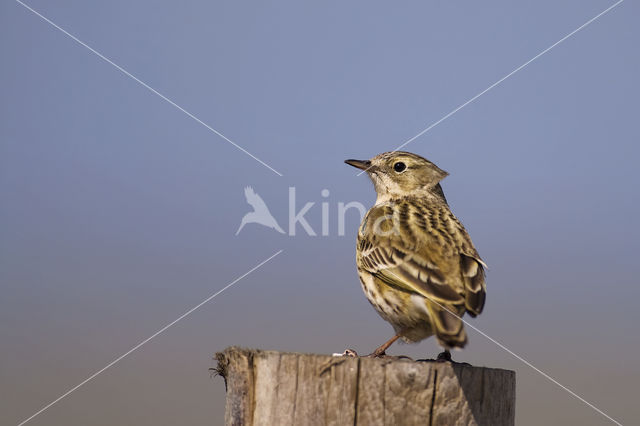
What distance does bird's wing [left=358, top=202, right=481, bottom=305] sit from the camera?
6.28 m

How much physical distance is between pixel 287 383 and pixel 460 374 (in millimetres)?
1299

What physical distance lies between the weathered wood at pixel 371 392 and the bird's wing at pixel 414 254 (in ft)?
4.11

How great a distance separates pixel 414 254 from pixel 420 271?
36cm

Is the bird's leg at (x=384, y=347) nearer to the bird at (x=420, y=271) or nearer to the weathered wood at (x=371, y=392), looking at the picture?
the bird at (x=420, y=271)

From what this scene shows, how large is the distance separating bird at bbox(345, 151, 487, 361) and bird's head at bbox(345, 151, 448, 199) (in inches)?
16.2

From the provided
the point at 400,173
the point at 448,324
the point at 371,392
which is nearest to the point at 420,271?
the point at 448,324

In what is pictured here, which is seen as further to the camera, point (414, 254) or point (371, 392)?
point (414, 254)

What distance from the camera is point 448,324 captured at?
5652 millimetres

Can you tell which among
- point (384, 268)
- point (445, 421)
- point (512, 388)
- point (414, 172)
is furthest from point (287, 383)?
point (414, 172)

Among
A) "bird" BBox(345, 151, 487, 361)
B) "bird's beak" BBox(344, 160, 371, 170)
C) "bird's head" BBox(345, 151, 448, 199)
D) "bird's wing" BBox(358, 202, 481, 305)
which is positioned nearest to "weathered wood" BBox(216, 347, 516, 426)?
"bird" BBox(345, 151, 487, 361)

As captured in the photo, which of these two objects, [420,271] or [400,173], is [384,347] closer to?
[420,271]

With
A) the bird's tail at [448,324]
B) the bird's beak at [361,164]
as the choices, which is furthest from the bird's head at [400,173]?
the bird's tail at [448,324]

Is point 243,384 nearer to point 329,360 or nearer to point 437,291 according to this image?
point 329,360

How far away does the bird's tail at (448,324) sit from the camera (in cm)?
543
